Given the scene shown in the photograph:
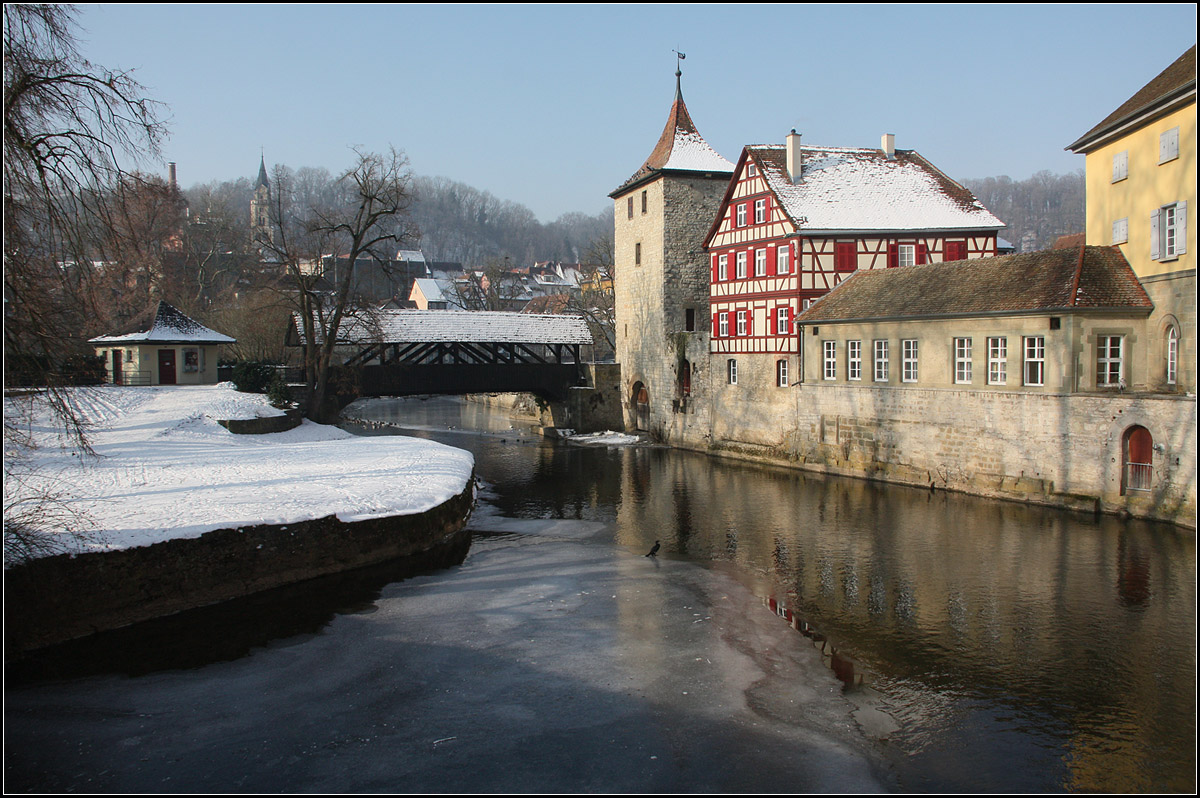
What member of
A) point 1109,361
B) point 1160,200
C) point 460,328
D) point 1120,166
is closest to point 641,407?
point 460,328

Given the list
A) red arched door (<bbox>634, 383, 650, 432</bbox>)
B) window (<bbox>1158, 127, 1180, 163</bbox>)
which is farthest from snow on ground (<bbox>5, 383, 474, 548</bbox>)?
window (<bbox>1158, 127, 1180, 163</bbox>)

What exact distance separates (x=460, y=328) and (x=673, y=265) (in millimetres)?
7928

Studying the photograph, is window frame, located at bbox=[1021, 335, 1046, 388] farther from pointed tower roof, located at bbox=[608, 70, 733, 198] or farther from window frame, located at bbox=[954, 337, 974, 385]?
pointed tower roof, located at bbox=[608, 70, 733, 198]

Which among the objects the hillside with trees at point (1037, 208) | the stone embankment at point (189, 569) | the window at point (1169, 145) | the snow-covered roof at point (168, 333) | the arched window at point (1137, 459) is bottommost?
the stone embankment at point (189, 569)

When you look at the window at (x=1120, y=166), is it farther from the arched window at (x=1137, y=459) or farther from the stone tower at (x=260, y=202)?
the stone tower at (x=260, y=202)

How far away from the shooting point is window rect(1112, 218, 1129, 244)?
56.6ft

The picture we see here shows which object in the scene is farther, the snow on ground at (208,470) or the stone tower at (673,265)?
the stone tower at (673,265)

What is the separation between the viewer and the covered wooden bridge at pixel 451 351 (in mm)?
27906

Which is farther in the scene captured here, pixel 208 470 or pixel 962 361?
pixel 962 361

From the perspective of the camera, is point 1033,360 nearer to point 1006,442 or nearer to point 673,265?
point 1006,442

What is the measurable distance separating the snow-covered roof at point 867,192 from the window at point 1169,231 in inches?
298

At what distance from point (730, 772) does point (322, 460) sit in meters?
12.8

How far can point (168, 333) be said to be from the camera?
89.2 feet

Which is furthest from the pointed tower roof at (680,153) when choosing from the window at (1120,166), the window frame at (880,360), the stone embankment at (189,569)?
the stone embankment at (189,569)
